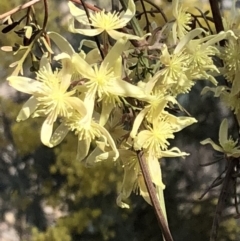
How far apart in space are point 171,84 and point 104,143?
2.3 inches

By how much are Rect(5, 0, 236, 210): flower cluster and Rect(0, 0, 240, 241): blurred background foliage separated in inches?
9.6

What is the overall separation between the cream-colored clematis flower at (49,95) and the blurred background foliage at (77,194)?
27 cm

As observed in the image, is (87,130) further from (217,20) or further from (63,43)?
(217,20)

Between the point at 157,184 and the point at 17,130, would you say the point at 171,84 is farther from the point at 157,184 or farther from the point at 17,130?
the point at 17,130

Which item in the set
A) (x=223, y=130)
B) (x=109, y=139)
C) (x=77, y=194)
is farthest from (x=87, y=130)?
(x=77, y=194)

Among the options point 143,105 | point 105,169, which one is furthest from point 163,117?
point 105,169

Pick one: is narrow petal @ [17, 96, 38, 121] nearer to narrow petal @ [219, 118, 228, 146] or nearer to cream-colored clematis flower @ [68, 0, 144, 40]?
cream-colored clematis flower @ [68, 0, 144, 40]

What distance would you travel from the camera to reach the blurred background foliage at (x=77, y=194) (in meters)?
0.57

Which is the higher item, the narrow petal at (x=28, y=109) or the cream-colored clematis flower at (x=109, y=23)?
the cream-colored clematis flower at (x=109, y=23)

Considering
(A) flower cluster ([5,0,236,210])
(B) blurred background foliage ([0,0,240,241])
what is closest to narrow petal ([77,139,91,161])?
(A) flower cluster ([5,0,236,210])

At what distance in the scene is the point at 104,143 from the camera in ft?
1.02

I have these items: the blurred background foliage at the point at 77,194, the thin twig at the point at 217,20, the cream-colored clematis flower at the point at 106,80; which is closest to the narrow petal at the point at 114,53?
the cream-colored clematis flower at the point at 106,80

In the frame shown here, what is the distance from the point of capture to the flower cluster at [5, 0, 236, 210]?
11.7 inches

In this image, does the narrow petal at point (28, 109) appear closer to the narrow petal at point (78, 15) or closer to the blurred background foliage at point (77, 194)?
the narrow petal at point (78, 15)
